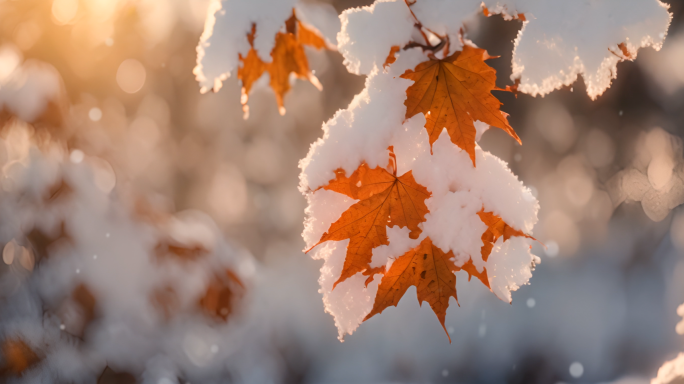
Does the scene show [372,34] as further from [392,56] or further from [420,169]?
[420,169]

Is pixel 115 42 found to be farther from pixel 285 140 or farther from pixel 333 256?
pixel 333 256

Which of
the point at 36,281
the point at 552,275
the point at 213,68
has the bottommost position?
the point at 552,275

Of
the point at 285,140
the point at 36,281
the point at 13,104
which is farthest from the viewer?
the point at 285,140

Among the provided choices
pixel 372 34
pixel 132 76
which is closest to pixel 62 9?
pixel 132 76

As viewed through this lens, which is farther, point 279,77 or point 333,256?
point 279,77

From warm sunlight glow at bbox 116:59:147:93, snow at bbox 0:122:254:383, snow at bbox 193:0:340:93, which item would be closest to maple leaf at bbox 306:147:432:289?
snow at bbox 193:0:340:93

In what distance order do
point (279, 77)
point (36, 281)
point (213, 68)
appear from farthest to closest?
1. point (36, 281)
2. point (279, 77)
3. point (213, 68)

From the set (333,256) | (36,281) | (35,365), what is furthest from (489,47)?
(35,365)

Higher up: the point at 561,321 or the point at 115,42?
the point at 115,42
